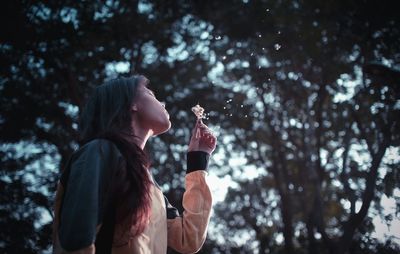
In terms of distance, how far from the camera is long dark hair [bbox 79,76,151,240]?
1.87 m

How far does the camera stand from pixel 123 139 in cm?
199

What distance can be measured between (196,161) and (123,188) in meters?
0.69

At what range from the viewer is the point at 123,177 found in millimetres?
1878

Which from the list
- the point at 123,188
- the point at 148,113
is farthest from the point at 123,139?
the point at 148,113

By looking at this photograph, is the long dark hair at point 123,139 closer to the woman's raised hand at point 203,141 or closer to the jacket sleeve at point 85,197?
the jacket sleeve at point 85,197

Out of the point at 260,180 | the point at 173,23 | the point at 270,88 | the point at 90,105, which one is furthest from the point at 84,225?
the point at 260,180

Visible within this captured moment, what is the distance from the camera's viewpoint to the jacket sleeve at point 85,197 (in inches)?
60.7

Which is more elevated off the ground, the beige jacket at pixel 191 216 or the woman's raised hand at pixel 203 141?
the woman's raised hand at pixel 203 141

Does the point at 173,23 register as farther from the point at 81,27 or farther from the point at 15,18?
the point at 15,18

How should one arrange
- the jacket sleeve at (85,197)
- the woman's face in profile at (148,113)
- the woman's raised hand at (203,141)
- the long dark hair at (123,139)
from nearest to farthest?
the jacket sleeve at (85,197) → the long dark hair at (123,139) → the woman's face in profile at (148,113) → the woman's raised hand at (203,141)

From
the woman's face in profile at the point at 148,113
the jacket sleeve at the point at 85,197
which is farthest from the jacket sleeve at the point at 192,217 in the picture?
the jacket sleeve at the point at 85,197

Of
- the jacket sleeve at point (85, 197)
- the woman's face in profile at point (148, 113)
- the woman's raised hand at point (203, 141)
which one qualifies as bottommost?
the jacket sleeve at point (85, 197)

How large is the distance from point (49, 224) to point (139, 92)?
23.1 feet

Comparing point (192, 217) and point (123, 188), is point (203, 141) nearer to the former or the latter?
point (192, 217)
